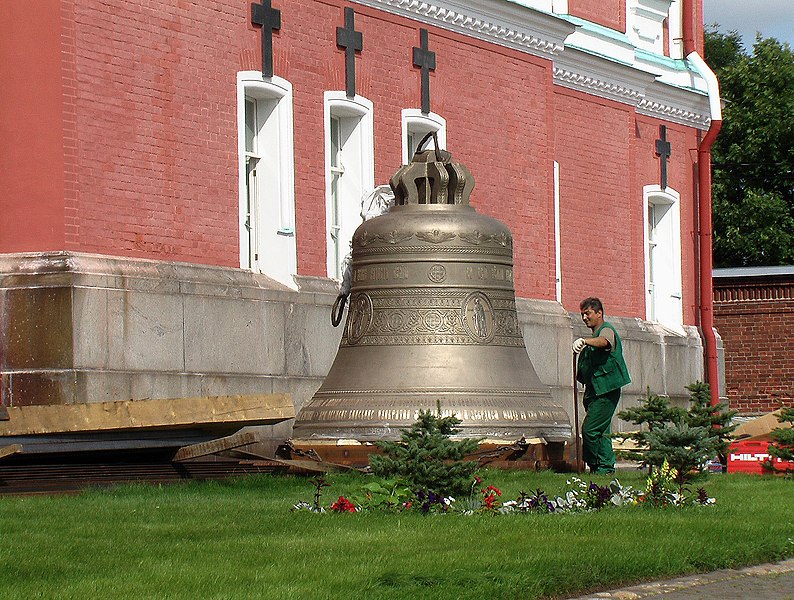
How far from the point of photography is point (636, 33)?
1083 inches

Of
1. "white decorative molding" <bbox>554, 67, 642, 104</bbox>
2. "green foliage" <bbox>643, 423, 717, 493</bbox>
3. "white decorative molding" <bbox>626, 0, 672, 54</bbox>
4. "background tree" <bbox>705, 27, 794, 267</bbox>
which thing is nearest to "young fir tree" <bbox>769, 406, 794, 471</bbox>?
"green foliage" <bbox>643, 423, 717, 493</bbox>

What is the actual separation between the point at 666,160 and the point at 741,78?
2037cm

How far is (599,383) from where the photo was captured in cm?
1528

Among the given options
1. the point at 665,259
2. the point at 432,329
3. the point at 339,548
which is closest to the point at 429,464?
the point at 339,548

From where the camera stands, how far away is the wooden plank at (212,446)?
41.0 feet

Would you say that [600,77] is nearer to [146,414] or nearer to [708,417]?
[708,417]

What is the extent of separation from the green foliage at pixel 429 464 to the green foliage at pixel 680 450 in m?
1.70

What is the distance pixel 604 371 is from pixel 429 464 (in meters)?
5.22

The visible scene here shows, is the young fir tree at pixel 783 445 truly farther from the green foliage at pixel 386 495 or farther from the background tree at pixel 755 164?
the background tree at pixel 755 164

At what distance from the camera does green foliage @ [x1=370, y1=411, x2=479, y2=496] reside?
33.8 ft

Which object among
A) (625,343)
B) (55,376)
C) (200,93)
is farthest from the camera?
(625,343)

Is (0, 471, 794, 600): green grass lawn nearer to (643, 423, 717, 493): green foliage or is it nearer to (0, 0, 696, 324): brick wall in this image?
(643, 423, 717, 493): green foliage

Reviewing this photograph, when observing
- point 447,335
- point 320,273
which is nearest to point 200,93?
point 320,273

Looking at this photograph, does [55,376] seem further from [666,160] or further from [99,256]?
[666,160]
